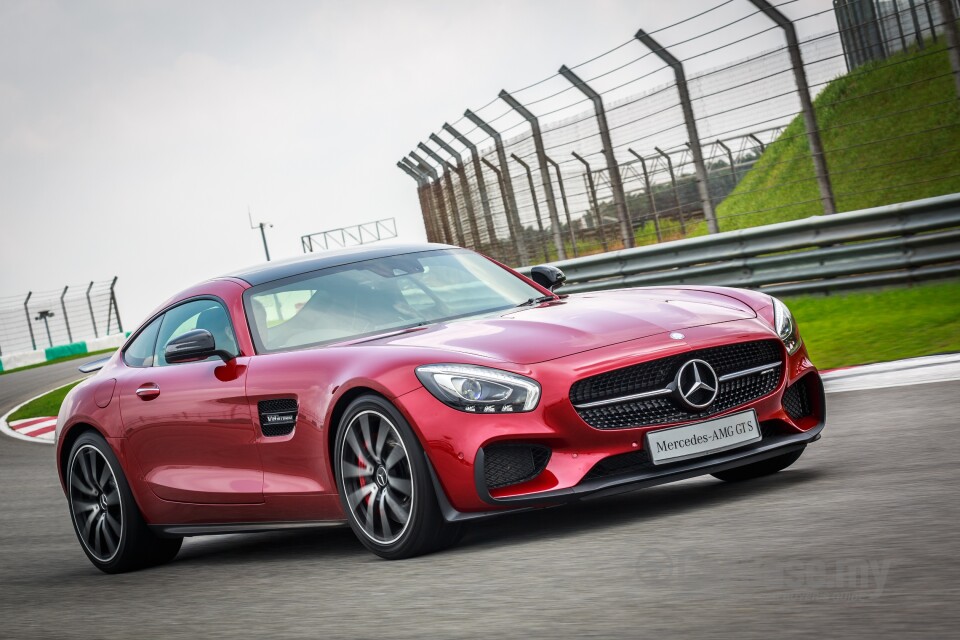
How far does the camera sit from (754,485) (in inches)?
223

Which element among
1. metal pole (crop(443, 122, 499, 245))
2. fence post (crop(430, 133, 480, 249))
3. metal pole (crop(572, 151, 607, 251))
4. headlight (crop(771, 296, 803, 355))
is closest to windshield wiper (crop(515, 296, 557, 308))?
headlight (crop(771, 296, 803, 355))

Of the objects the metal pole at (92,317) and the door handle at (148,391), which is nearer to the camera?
the door handle at (148,391)

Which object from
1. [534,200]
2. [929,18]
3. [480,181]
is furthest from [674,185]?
[480,181]

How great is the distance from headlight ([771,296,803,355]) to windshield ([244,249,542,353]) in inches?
49.8

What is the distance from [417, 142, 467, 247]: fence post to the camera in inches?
→ 759

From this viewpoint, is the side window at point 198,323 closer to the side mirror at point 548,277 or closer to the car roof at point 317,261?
the car roof at point 317,261

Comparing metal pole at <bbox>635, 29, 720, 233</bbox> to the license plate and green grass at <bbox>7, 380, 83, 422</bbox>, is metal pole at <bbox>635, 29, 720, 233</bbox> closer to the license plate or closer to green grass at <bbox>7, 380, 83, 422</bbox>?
green grass at <bbox>7, 380, 83, 422</bbox>

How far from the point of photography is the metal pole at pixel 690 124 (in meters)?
13.4

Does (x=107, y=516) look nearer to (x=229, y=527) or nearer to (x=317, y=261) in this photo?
(x=229, y=527)

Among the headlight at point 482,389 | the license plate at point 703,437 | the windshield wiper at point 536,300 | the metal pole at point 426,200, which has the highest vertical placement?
the metal pole at point 426,200

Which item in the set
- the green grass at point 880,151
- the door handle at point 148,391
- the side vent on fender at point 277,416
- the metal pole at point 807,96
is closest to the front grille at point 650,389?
the side vent on fender at point 277,416

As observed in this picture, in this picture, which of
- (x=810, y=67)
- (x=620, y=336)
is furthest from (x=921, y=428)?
(x=810, y=67)

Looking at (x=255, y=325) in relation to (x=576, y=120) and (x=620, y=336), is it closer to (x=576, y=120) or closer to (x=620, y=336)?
(x=620, y=336)

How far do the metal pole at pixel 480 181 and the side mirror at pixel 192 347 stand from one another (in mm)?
11801
